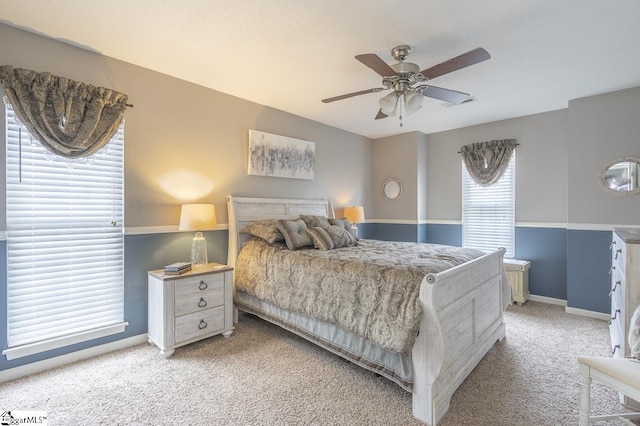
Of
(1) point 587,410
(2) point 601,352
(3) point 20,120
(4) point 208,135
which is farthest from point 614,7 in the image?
(3) point 20,120

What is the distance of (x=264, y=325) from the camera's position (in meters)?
3.38

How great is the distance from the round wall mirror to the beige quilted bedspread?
7.64 feet

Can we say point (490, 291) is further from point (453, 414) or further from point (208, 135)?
point (208, 135)

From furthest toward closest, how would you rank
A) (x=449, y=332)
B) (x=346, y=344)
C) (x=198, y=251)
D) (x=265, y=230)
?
(x=265, y=230) → (x=198, y=251) → (x=346, y=344) → (x=449, y=332)

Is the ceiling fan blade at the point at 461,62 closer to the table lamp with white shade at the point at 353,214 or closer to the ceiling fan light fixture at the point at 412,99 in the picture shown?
the ceiling fan light fixture at the point at 412,99

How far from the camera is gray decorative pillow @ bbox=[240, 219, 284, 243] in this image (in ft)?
10.8

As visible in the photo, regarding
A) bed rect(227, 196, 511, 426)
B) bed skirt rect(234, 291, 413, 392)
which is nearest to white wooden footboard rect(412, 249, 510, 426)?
bed rect(227, 196, 511, 426)

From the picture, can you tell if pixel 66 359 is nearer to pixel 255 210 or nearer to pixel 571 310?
pixel 255 210

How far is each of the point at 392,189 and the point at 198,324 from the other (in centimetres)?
401

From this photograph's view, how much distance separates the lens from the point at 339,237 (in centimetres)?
341

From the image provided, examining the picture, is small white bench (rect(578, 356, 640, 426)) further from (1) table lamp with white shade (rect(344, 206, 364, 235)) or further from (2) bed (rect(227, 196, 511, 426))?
(1) table lamp with white shade (rect(344, 206, 364, 235))

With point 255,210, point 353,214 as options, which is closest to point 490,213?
point 353,214

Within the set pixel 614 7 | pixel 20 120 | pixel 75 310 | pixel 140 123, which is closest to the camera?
pixel 614 7

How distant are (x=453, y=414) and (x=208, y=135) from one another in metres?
3.41
